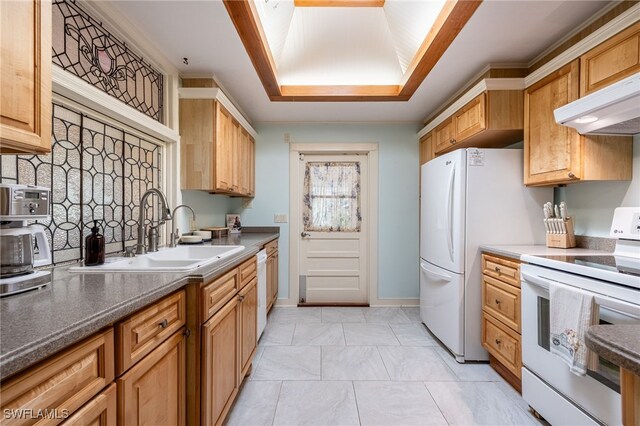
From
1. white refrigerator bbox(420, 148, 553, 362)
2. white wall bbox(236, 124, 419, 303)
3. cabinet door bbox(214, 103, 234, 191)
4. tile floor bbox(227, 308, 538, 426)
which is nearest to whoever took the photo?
tile floor bbox(227, 308, 538, 426)

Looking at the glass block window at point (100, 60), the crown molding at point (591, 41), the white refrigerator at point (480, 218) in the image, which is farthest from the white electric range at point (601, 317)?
the glass block window at point (100, 60)

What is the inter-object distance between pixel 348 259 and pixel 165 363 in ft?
8.92

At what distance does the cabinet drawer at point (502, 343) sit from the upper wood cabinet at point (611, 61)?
5.16 ft

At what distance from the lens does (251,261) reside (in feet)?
6.54

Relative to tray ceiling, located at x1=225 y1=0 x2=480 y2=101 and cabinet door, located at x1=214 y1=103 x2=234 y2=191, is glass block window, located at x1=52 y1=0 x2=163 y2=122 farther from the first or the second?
tray ceiling, located at x1=225 y1=0 x2=480 y2=101

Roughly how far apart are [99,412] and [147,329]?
24cm

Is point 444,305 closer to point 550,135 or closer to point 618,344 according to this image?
point 550,135

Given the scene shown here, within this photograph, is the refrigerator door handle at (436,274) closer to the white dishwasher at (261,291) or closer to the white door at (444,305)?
the white door at (444,305)

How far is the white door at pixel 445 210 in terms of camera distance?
220 cm

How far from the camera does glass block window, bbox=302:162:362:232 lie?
3596 millimetres

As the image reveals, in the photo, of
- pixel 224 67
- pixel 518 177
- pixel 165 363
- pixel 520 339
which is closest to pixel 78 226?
pixel 165 363

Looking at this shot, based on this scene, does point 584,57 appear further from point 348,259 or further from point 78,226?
point 78,226

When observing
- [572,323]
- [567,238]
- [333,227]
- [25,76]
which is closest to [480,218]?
[567,238]

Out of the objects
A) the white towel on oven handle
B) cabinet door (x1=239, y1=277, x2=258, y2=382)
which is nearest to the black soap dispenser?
cabinet door (x1=239, y1=277, x2=258, y2=382)
